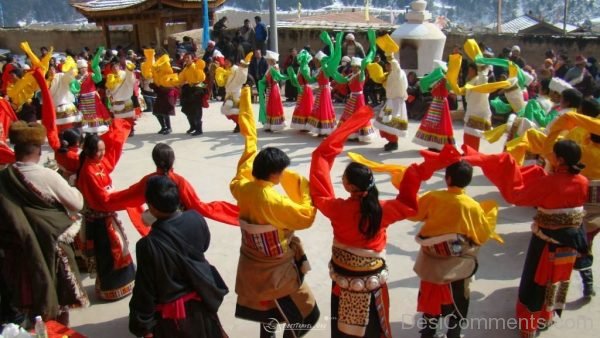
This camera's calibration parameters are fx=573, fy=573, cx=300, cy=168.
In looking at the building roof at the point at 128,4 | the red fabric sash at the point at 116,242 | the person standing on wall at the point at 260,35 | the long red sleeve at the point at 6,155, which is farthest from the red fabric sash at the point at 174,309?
the building roof at the point at 128,4

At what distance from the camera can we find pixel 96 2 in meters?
19.5

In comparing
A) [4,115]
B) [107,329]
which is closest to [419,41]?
[4,115]

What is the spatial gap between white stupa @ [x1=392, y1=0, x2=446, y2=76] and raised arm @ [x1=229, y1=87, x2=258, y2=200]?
9089 millimetres

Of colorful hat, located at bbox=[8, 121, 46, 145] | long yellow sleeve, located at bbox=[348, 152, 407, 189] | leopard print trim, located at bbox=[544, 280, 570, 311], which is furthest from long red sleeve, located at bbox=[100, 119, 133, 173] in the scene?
leopard print trim, located at bbox=[544, 280, 570, 311]

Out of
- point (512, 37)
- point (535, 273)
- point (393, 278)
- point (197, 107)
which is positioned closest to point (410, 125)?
point (197, 107)

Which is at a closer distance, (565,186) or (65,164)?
(565,186)

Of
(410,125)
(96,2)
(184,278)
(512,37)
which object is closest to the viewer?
(184,278)

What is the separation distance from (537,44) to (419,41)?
3.19 meters

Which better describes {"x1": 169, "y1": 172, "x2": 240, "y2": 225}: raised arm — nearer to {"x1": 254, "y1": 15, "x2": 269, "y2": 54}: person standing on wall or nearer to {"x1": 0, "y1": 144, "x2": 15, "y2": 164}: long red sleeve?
{"x1": 0, "y1": 144, "x2": 15, "y2": 164}: long red sleeve

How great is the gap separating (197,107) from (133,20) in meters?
9.81

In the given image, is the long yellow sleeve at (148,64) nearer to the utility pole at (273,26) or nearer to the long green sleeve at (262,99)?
the long green sleeve at (262,99)

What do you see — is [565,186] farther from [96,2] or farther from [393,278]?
[96,2]

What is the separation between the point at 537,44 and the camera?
13.3 meters

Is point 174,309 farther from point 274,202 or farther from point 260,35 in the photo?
point 260,35
